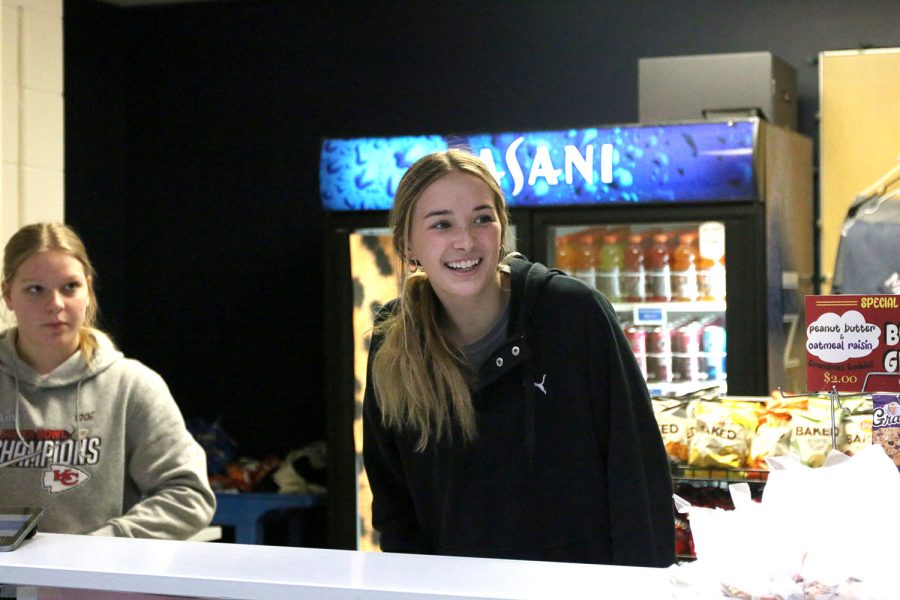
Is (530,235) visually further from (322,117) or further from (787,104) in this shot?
(322,117)

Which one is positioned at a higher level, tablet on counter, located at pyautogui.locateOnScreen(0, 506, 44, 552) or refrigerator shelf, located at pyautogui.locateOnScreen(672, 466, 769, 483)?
tablet on counter, located at pyautogui.locateOnScreen(0, 506, 44, 552)

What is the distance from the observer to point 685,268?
198 inches

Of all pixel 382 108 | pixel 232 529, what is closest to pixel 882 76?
pixel 382 108

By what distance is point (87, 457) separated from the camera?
9.62 feet

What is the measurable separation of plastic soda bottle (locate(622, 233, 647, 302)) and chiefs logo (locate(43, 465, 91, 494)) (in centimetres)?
278

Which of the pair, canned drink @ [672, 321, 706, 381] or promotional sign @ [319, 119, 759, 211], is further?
canned drink @ [672, 321, 706, 381]

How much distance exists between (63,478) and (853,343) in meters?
1.85

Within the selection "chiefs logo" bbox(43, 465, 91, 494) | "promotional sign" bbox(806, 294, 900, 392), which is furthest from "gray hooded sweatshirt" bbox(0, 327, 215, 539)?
"promotional sign" bbox(806, 294, 900, 392)

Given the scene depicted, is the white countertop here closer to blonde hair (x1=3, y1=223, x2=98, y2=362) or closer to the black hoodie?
the black hoodie

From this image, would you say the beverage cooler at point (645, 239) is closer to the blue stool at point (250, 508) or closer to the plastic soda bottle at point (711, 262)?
the plastic soda bottle at point (711, 262)

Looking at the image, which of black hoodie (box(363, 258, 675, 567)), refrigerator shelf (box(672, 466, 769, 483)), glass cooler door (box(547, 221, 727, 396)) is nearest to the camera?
black hoodie (box(363, 258, 675, 567))

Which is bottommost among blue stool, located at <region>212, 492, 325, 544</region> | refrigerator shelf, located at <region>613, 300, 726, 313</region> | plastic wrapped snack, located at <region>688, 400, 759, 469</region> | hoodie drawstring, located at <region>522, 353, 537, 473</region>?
blue stool, located at <region>212, 492, 325, 544</region>

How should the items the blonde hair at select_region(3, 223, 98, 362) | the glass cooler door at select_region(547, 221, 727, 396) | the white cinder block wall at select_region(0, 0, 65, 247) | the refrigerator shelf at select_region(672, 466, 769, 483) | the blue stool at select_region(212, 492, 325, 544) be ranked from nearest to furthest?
1. the refrigerator shelf at select_region(672, 466, 769, 483)
2. the blonde hair at select_region(3, 223, 98, 362)
3. the white cinder block wall at select_region(0, 0, 65, 247)
4. the glass cooler door at select_region(547, 221, 727, 396)
5. the blue stool at select_region(212, 492, 325, 544)

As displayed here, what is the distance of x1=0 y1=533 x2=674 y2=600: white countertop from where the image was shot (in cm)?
155
